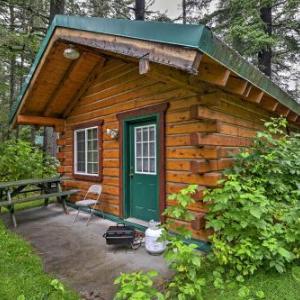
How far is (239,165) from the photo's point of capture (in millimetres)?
4023

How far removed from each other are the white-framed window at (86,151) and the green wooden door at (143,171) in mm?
1278

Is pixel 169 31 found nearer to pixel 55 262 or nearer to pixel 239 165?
pixel 239 165

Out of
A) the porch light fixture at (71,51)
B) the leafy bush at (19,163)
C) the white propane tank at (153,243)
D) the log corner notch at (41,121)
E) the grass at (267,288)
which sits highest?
the porch light fixture at (71,51)

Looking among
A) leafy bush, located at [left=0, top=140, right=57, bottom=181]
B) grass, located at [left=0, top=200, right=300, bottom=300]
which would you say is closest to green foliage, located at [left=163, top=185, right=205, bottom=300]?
grass, located at [left=0, top=200, right=300, bottom=300]

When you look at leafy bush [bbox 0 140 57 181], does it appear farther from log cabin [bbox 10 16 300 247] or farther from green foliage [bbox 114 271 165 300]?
green foliage [bbox 114 271 165 300]

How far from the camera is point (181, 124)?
13.9 feet

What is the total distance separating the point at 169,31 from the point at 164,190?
252 cm

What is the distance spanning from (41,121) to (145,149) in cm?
353

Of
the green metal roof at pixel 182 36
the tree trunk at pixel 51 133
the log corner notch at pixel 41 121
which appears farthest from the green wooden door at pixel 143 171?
the tree trunk at pixel 51 133

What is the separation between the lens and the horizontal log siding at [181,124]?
3869 millimetres

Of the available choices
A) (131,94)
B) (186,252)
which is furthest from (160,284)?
(131,94)

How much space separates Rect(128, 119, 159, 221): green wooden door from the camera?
15.9 feet

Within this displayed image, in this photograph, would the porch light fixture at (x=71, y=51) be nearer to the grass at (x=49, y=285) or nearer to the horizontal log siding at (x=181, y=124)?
the horizontal log siding at (x=181, y=124)

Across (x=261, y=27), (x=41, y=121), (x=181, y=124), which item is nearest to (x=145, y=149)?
(x=181, y=124)
